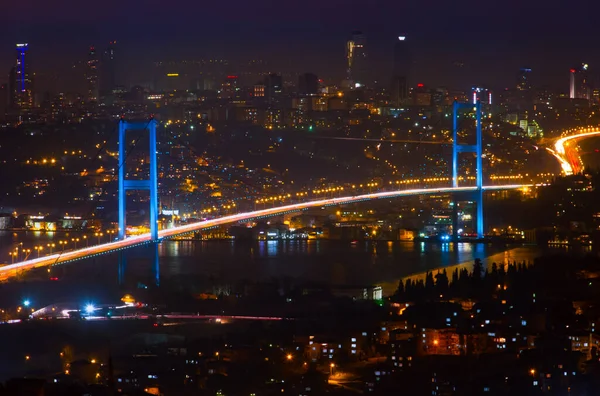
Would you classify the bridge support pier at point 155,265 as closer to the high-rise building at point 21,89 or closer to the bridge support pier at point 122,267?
the bridge support pier at point 122,267

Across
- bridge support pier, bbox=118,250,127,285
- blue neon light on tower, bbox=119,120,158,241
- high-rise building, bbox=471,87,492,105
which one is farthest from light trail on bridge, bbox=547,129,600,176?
bridge support pier, bbox=118,250,127,285

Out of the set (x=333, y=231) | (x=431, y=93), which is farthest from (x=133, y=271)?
(x=431, y=93)

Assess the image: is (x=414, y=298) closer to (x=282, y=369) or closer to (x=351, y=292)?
(x=351, y=292)

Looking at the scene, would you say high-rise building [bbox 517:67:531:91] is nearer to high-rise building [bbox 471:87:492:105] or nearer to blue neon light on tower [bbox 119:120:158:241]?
high-rise building [bbox 471:87:492:105]

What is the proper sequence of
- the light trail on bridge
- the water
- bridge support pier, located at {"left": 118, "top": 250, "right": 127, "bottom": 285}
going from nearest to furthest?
bridge support pier, located at {"left": 118, "top": 250, "right": 127, "bottom": 285}
the water
the light trail on bridge

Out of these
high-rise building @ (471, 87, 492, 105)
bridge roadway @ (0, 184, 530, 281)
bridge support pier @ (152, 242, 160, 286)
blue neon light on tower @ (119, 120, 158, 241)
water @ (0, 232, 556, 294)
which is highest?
high-rise building @ (471, 87, 492, 105)

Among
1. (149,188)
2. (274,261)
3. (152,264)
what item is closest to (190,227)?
(149,188)
